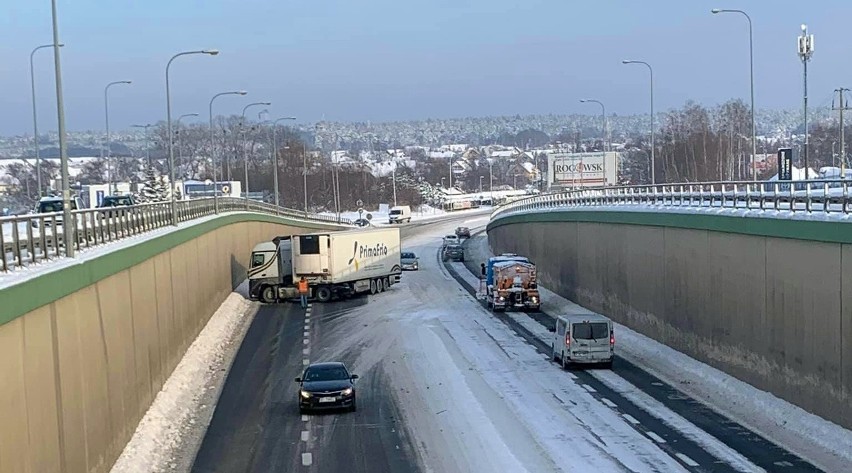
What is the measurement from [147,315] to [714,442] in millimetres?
15589

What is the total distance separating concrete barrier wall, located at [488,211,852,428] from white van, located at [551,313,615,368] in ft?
10.5

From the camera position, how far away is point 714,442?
24.1 metres

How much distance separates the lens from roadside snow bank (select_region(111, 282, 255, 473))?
916 inches

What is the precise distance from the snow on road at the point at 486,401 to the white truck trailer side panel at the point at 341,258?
18.3 ft

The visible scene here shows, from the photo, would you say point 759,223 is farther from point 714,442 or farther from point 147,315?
point 147,315

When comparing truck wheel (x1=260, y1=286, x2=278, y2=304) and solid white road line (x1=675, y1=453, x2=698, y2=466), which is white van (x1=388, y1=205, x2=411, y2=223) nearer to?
truck wheel (x1=260, y1=286, x2=278, y2=304)

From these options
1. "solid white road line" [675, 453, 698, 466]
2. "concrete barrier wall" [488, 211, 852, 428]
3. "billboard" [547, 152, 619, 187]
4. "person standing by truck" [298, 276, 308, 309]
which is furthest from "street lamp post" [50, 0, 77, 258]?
"billboard" [547, 152, 619, 187]

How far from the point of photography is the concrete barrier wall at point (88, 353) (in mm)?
14672

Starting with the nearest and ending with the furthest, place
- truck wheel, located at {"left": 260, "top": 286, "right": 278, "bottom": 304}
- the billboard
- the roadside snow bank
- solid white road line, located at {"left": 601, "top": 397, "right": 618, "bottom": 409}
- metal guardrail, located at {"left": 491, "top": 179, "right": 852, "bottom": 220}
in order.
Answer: the roadside snow bank
metal guardrail, located at {"left": 491, "top": 179, "right": 852, "bottom": 220}
solid white road line, located at {"left": 601, "top": 397, "right": 618, "bottom": 409}
truck wheel, located at {"left": 260, "top": 286, "right": 278, "bottom": 304}
the billboard

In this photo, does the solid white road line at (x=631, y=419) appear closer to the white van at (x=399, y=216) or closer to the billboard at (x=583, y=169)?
the billboard at (x=583, y=169)

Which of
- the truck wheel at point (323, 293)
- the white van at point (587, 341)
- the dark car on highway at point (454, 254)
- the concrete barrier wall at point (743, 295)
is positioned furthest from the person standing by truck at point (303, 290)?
the dark car on highway at point (454, 254)

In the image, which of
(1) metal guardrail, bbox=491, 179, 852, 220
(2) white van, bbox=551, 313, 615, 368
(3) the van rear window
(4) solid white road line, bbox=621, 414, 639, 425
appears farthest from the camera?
(3) the van rear window

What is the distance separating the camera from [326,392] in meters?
28.4

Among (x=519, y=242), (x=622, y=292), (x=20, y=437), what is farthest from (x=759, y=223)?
(x=519, y=242)
